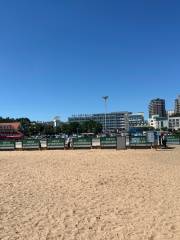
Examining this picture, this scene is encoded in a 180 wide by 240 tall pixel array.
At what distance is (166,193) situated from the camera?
498 inches

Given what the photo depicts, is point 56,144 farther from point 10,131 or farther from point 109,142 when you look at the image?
point 10,131

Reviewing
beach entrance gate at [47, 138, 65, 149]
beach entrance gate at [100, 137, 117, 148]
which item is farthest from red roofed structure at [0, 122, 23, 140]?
beach entrance gate at [100, 137, 117, 148]

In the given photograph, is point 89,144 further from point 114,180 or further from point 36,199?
point 36,199

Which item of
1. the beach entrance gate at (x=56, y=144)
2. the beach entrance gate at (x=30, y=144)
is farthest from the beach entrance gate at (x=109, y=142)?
the beach entrance gate at (x=30, y=144)

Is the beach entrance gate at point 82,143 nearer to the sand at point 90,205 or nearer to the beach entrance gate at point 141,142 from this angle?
the beach entrance gate at point 141,142

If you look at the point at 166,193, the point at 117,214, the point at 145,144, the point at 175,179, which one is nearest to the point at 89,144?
the point at 145,144

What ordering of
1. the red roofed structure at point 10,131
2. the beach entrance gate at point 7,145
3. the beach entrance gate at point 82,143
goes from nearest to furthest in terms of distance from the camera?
1. the beach entrance gate at point 82,143
2. the beach entrance gate at point 7,145
3. the red roofed structure at point 10,131

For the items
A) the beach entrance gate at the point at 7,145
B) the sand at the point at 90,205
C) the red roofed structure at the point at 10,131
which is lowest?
the sand at the point at 90,205

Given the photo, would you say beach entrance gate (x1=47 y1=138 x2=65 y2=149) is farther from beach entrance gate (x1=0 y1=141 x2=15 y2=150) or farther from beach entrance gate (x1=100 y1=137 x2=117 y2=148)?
beach entrance gate (x1=100 y1=137 x2=117 y2=148)

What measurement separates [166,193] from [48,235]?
19.8 ft

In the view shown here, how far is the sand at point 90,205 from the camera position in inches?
320

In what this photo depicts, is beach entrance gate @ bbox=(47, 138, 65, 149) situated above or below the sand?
above

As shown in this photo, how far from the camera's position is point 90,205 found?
1080cm

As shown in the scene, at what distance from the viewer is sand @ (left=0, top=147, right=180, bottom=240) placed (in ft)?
26.7
